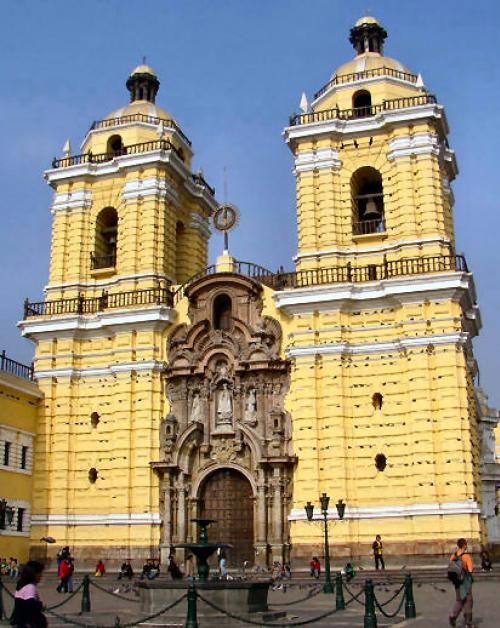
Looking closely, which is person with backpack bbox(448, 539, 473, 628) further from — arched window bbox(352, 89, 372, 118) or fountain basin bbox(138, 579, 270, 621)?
arched window bbox(352, 89, 372, 118)

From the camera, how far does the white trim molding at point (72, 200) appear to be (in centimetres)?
3847

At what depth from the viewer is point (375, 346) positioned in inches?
1255

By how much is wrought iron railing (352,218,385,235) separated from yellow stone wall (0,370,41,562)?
48.9ft

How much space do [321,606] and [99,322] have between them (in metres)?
18.2

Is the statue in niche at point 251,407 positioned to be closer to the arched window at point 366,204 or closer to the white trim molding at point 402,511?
the white trim molding at point 402,511

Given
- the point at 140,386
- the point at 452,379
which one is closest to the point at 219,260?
the point at 140,386

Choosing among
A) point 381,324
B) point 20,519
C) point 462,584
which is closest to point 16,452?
point 20,519

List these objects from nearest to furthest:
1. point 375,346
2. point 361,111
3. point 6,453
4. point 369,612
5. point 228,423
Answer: point 369,612 < point 375,346 < point 228,423 < point 6,453 < point 361,111

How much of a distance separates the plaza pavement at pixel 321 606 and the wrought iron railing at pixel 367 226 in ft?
44.5

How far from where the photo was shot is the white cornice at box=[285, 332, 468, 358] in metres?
30.4

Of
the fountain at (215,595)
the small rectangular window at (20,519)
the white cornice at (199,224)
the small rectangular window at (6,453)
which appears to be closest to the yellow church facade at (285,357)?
the small rectangular window at (20,519)

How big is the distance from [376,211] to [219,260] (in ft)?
22.2

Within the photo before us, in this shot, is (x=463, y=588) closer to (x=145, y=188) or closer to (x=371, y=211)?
(x=371, y=211)

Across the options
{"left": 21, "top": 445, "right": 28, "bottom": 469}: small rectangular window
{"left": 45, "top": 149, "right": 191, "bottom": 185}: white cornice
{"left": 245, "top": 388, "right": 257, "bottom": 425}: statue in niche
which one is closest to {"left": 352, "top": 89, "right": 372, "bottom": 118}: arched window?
{"left": 45, "top": 149, "right": 191, "bottom": 185}: white cornice
